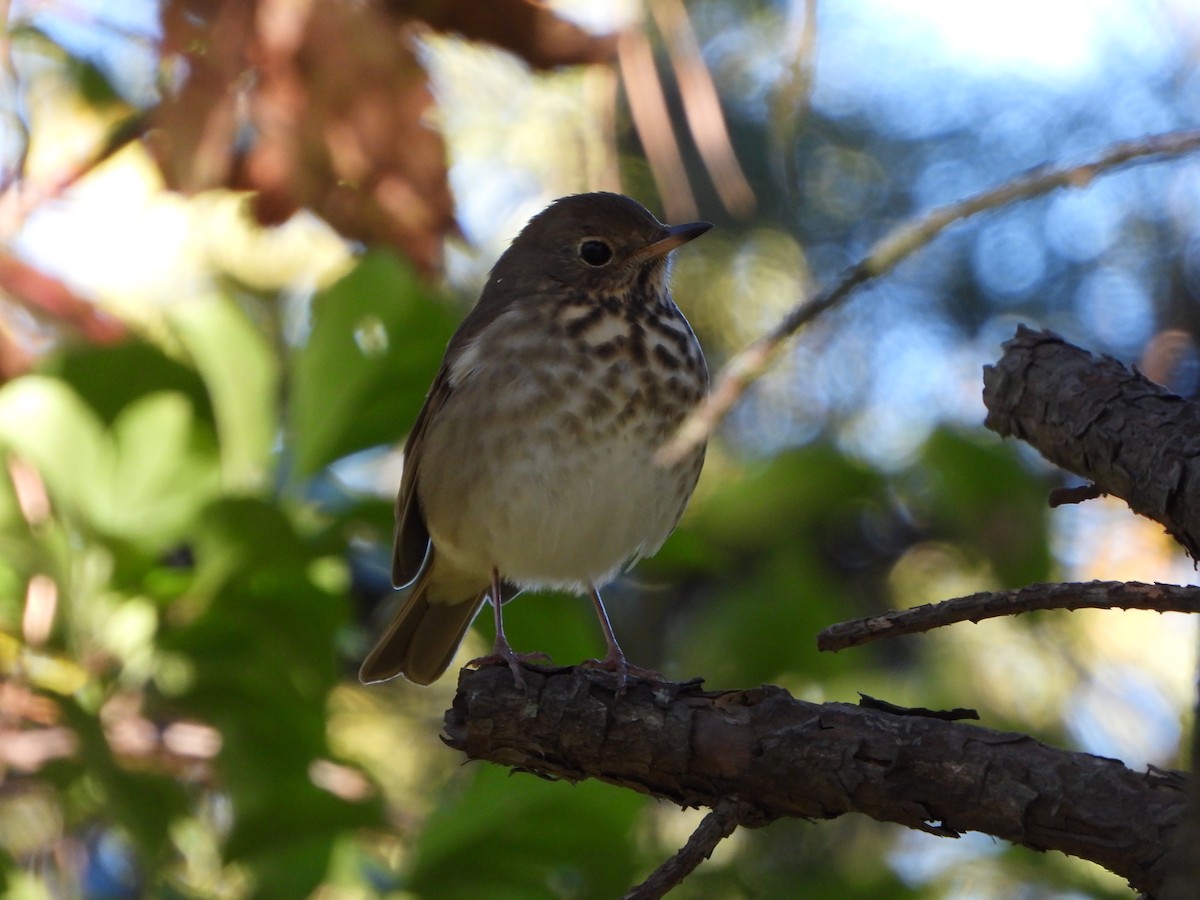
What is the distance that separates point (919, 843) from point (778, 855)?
0.69 m

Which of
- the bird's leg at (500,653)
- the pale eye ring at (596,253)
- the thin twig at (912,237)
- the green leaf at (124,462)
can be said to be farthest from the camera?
the pale eye ring at (596,253)

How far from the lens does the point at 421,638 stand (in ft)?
11.2

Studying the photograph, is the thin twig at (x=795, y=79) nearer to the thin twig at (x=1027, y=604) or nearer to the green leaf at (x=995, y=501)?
the thin twig at (x=1027, y=604)

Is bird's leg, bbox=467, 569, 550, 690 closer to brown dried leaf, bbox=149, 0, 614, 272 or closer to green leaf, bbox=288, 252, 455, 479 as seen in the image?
green leaf, bbox=288, 252, 455, 479

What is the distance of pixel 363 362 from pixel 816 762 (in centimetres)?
157

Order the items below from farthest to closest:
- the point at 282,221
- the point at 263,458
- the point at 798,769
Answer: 1. the point at 263,458
2. the point at 282,221
3. the point at 798,769

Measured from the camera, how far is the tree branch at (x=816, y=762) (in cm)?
154

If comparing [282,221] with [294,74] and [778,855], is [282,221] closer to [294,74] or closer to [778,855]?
[294,74]

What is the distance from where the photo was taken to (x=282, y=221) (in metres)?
2.43

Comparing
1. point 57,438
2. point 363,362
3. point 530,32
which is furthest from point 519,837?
point 530,32

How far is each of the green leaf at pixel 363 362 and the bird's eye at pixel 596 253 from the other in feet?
1.45

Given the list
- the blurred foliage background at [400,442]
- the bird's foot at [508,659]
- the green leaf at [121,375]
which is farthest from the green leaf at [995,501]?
the green leaf at [121,375]

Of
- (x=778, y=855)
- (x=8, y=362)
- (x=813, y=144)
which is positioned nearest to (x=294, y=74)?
(x=8, y=362)

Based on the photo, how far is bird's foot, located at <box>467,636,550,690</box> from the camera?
2.08m
